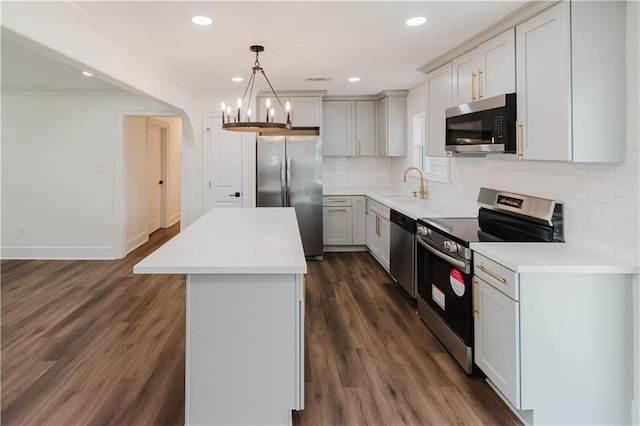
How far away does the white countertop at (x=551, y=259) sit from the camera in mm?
2012

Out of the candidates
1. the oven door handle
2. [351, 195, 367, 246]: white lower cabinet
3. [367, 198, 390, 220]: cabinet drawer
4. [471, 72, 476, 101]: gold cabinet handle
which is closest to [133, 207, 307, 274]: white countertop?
the oven door handle

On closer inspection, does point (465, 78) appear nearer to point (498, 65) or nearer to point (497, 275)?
point (498, 65)

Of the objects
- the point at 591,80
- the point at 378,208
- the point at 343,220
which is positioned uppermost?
the point at 591,80

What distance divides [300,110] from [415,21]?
3010 millimetres

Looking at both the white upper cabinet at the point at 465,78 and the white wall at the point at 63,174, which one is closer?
the white upper cabinet at the point at 465,78

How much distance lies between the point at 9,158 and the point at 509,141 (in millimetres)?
6420

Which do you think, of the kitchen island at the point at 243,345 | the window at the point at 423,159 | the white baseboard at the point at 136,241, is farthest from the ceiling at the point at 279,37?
the white baseboard at the point at 136,241

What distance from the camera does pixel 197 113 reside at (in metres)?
5.64

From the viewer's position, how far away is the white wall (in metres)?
5.62

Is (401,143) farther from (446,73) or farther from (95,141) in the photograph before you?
(95,141)

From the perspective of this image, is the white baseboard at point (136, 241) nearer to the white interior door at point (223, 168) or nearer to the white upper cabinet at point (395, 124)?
the white interior door at point (223, 168)

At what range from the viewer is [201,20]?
277 cm

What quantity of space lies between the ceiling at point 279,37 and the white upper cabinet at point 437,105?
194 mm

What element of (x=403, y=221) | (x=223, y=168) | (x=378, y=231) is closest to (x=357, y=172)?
(x=378, y=231)
